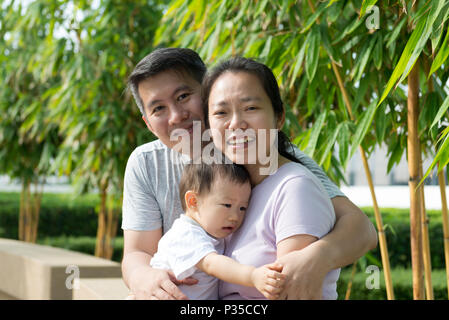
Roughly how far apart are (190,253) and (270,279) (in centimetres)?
25

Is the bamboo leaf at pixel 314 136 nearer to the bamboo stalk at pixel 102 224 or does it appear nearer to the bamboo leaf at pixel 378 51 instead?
the bamboo leaf at pixel 378 51

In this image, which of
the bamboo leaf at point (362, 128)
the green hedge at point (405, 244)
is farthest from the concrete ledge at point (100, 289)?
the green hedge at point (405, 244)

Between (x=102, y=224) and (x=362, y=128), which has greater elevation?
(x=362, y=128)

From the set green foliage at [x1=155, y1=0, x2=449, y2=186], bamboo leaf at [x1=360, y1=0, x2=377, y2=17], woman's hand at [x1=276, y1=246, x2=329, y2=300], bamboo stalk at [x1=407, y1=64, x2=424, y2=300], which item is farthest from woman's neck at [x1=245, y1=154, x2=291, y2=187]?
bamboo stalk at [x1=407, y1=64, x2=424, y2=300]

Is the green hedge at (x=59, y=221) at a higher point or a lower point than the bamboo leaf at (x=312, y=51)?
lower

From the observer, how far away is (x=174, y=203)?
1.74 metres

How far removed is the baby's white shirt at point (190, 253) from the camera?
1323 millimetres

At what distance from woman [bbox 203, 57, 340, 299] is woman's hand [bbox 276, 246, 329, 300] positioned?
24mm

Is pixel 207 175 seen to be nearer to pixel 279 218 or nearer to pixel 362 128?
pixel 279 218

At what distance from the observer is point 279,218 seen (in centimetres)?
125

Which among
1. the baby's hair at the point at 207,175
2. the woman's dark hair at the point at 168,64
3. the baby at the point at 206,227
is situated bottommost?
the baby at the point at 206,227

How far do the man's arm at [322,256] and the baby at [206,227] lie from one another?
136 millimetres

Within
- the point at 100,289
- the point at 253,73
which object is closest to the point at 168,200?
the point at 253,73

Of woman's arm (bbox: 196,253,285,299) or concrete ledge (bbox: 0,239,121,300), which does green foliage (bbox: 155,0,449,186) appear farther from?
concrete ledge (bbox: 0,239,121,300)
